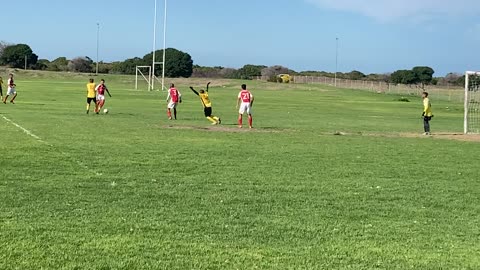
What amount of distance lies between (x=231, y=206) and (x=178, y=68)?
398 feet

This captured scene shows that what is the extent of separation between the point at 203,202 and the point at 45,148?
7.68 m

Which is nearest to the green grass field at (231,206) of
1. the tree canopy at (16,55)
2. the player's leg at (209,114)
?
the player's leg at (209,114)

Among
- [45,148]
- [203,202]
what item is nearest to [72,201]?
[203,202]

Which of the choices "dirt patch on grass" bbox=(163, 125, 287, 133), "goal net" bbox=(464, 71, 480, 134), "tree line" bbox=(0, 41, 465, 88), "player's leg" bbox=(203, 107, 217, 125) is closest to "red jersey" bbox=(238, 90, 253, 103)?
"dirt patch on grass" bbox=(163, 125, 287, 133)

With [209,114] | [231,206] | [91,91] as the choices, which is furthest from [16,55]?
[231,206]

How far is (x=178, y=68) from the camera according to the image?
427 ft

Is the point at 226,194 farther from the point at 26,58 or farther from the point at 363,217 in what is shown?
the point at 26,58

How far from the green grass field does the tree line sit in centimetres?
10247

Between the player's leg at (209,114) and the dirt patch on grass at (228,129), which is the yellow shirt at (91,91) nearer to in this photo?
the player's leg at (209,114)

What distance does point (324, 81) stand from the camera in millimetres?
121188

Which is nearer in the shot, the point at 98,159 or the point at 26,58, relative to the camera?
the point at 98,159

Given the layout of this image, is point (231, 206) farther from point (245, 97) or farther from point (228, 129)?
point (245, 97)

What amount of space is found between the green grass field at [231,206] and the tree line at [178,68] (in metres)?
102

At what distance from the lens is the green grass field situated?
23.2 ft
